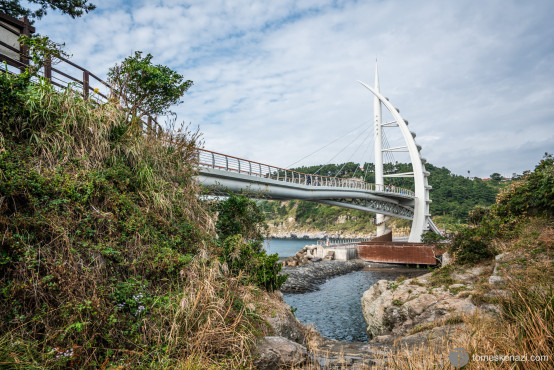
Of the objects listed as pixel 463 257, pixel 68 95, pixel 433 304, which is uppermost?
pixel 68 95

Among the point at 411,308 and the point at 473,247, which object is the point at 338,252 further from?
the point at 411,308

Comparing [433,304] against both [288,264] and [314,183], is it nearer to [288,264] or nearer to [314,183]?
[288,264]

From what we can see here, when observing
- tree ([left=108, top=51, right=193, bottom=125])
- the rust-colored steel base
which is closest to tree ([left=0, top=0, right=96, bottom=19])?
tree ([left=108, top=51, right=193, bottom=125])

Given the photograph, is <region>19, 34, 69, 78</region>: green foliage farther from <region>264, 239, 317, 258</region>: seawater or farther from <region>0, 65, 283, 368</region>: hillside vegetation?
<region>264, 239, 317, 258</region>: seawater

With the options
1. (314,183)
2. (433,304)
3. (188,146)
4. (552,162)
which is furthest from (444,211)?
(188,146)

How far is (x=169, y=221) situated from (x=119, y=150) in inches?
68.2

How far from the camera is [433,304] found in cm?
855

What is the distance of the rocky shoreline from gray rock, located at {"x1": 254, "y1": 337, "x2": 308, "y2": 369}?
14894 mm

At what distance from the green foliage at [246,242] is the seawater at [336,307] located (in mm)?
716

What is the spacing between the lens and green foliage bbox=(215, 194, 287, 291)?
21.6 ft

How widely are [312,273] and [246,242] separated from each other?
683 inches

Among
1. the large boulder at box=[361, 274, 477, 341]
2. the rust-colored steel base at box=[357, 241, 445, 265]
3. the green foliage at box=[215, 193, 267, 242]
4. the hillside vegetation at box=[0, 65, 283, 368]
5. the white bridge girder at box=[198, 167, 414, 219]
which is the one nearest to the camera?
the hillside vegetation at box=[0, 65, 283, 368]

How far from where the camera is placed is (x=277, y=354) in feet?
13.6

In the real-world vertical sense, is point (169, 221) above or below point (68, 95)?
below
